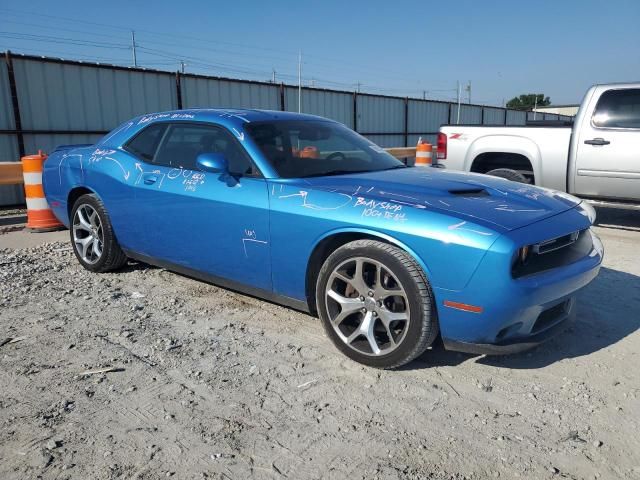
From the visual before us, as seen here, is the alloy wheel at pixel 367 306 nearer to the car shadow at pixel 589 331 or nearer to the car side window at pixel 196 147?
the car shadow at pixel 589 331

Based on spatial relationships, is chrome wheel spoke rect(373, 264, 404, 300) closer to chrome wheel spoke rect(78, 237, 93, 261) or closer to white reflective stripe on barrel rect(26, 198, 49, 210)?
chrome wheel spoke rect(78, 237, 93, 261)

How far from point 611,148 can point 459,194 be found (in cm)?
438

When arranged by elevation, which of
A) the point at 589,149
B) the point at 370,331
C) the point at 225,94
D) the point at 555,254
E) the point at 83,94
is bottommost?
the point at 370,331

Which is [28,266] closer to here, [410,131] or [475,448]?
[475,448]

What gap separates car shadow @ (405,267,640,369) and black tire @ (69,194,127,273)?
3.01 meters

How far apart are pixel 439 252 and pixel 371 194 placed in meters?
0.62

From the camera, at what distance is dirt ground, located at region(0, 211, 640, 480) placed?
2.28 meters

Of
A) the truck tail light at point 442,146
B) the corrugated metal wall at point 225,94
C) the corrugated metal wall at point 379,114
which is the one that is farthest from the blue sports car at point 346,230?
the corrugated metal wall at point 379,114

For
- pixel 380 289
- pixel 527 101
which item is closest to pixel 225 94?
pixel 380 289

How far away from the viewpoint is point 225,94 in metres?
13.5

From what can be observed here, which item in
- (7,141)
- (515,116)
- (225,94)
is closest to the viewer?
(7,141)

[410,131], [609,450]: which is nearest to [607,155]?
[609,450]

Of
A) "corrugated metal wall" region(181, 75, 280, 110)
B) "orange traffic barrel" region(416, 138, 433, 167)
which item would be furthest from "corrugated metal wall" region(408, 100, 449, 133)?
"orange traffic barrel" region(416, 138, 433, 167)

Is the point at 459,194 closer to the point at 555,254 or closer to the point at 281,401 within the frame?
the point at 555,254
